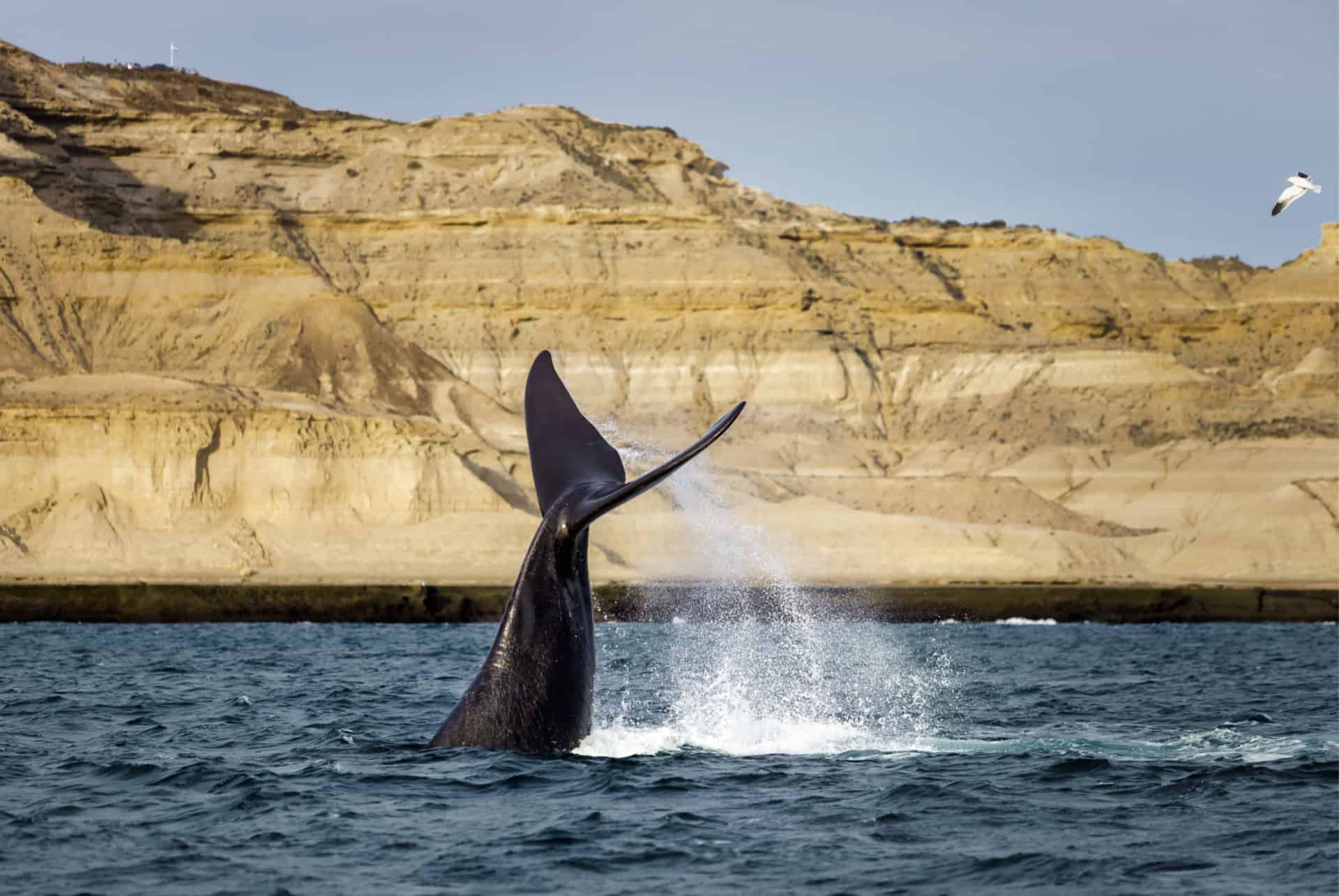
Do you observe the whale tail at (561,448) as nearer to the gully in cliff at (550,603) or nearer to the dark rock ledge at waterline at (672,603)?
the gully in cliff at (550,603)

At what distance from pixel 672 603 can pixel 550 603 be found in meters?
44.2

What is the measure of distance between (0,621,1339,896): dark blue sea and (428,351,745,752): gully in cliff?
46 cm

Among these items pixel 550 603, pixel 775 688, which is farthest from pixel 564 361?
pixel 550 603

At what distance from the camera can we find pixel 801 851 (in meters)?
11.6

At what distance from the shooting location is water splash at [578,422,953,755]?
16.7 metres

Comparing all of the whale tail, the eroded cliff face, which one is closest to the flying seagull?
the whale tail

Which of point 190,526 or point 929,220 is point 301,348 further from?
point 929,220

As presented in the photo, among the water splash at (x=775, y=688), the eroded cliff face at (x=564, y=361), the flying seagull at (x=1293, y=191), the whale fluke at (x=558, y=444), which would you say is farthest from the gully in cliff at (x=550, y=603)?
the eroded cliff face at (x=564, y=361)

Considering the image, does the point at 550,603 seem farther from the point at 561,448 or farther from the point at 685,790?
the point at 685,790

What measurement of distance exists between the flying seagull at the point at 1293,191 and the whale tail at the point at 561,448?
1219 centimetres

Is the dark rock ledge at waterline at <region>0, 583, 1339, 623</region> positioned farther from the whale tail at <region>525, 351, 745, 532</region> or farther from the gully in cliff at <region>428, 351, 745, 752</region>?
the whale tail at <region>525, 351, 745, 532</region>

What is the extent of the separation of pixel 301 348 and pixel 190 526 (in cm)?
1619

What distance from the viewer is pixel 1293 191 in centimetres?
2230

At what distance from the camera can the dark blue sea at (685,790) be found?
11070mm
